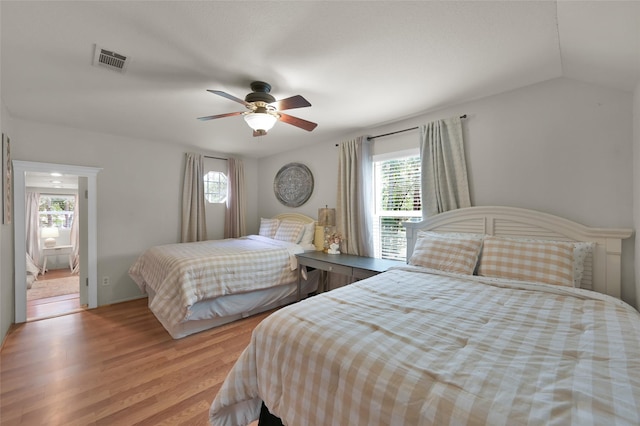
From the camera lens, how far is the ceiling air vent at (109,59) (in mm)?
1694

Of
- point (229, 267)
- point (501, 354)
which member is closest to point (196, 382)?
point (229, 267)

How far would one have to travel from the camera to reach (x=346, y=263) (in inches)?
111

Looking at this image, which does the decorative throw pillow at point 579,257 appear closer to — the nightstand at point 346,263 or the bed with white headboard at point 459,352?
the bed with white headboard at point 459,352

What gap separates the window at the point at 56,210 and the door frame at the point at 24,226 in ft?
12.7

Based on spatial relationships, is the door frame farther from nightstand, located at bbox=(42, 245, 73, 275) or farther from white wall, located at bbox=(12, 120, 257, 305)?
nightstand, located at bbox=(42, 245, 73, 275)

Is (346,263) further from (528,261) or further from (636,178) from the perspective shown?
(636,178)

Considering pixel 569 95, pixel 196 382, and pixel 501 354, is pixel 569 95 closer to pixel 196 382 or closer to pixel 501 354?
pixel 501 354

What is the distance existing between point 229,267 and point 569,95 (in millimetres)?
3416

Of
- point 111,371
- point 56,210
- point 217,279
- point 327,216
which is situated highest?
point 56,210

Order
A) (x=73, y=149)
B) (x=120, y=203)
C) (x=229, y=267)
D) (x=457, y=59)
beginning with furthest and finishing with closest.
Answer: (x=120, y=203)
(x=73, y=149)
(x=229, y=267)
(x=457, y=59)

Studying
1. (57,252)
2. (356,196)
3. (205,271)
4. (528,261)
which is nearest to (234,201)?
(205,271)

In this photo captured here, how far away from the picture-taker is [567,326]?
1167 mm

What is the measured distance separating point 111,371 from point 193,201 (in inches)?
105

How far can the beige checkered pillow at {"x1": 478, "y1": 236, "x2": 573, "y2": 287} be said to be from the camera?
1.71 m
